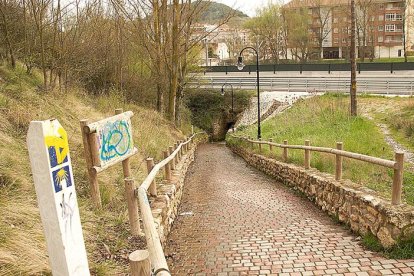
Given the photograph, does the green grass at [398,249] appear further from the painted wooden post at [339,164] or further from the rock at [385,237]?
the painted wooden post at [339,164]

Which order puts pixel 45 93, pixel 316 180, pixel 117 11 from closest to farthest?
pixel 316 180
pixel 45 93
pixel 117 11

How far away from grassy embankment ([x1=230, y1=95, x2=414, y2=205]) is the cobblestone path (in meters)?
1.22

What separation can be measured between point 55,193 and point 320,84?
2978 cm

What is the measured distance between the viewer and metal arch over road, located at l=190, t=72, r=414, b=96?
2495 cm

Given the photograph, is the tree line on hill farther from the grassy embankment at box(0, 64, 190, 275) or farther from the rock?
the rock

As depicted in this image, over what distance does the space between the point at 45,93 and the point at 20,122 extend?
11.6 feet

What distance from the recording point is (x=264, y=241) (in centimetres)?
549

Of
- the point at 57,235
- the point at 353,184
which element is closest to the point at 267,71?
the point at 353,184

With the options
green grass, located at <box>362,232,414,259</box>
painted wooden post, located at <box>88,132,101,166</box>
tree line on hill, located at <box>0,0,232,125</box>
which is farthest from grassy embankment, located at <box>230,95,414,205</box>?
tree line on hill, located at <box>0,0,232,125</box>

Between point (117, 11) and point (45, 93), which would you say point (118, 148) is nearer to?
point (45, 93)

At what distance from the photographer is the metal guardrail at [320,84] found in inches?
973

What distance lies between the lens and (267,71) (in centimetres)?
4091

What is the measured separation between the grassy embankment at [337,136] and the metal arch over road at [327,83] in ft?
13.9

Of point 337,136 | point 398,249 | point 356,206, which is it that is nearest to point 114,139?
point 356,206
